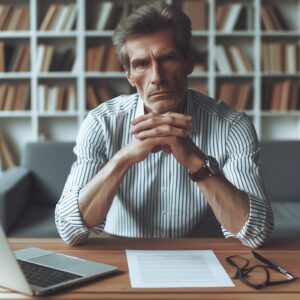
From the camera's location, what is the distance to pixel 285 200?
10.9 ft

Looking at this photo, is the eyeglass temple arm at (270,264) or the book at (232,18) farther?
the book at (232,18)

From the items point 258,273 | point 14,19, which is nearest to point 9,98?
point 14,19

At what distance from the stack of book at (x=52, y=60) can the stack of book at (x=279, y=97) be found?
5.17 feet

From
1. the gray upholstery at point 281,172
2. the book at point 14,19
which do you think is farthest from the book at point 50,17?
the gray upholstery at point 281,172

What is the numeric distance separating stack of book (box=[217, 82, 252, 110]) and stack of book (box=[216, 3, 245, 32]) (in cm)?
45

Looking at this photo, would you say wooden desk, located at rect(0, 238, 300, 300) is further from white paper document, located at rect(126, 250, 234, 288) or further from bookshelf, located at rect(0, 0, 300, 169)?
bookshelf, located at rect(0, 0, 300, 169)

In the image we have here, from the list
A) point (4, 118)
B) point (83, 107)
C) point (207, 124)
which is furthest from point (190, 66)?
point (4, 118)

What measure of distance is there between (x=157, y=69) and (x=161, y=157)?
10.8 inches

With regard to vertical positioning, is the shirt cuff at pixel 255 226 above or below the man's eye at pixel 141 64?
below

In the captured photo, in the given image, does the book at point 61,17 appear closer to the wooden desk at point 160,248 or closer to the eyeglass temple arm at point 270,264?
the wooden desk at point 160,248

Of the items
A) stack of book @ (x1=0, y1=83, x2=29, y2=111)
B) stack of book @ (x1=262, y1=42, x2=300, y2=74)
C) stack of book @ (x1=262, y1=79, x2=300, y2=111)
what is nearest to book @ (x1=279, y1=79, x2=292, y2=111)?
stack of book @ (x1=262, y1=79, x2=300, y2=111)

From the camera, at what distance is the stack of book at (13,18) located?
433cm

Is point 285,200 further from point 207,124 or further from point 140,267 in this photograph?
point 140,267

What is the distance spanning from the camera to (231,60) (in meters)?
4.41
